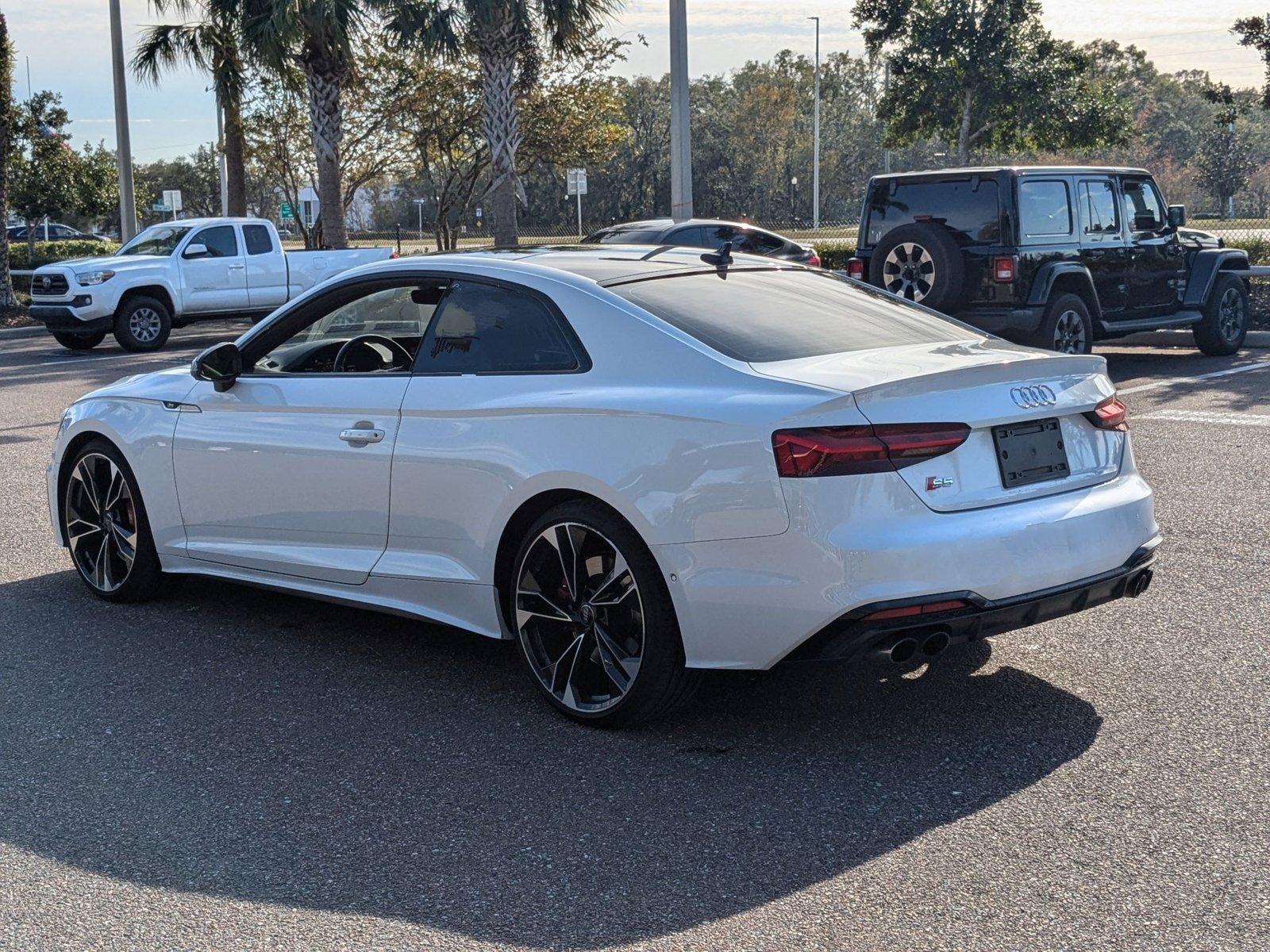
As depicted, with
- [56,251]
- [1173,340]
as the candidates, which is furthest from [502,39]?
[56,251]

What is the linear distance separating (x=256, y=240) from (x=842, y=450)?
1937cm

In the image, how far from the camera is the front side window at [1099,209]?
1321 cm

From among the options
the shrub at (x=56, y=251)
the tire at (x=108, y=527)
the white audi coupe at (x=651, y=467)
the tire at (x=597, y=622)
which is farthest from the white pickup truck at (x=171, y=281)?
Answer: the shrub at (x=56, y=251)

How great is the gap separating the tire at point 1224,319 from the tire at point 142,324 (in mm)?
14170

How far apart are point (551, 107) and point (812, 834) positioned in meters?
37.1

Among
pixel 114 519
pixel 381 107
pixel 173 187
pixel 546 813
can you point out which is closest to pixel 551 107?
pixel 381 107

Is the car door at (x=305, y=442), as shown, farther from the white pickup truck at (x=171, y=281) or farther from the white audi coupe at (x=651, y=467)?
the white pickup truck at (x=171, y=281)

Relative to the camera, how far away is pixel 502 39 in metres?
25.2

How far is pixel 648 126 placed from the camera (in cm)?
6331

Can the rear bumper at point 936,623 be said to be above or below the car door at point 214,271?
below

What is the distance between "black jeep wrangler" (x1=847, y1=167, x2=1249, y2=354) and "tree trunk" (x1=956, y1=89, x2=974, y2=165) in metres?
22.0

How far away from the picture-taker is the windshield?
21.3 meters

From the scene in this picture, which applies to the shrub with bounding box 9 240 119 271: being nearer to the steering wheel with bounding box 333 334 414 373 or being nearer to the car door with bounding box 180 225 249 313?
the car door with bounding box 180 225 249 313

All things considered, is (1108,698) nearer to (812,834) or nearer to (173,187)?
(812,834)
